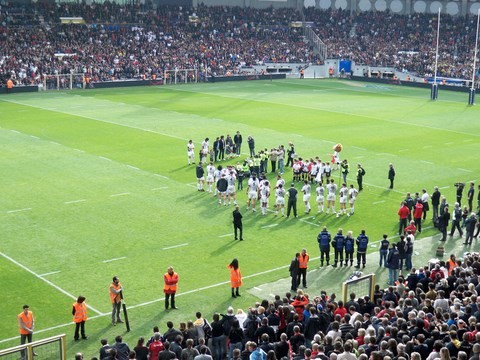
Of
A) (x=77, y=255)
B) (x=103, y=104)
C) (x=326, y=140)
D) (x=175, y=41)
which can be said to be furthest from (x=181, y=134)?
(x=175, y=41)

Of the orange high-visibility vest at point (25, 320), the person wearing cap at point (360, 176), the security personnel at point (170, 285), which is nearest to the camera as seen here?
the orange high-visibility vest at point (25, 320)

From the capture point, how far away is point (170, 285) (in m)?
20.1

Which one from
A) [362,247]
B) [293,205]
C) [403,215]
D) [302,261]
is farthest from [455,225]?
[302,261]

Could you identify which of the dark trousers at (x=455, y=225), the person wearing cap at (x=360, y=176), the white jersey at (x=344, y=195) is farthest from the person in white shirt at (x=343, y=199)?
the dark trousers at (x=455, y=225)

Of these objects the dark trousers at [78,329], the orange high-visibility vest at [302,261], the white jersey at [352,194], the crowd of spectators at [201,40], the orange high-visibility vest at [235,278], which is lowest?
the dark trousers at [78,329]

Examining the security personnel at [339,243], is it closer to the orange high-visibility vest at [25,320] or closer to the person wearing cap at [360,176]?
the person wearing cap at [360,176]

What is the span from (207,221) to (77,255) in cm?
587

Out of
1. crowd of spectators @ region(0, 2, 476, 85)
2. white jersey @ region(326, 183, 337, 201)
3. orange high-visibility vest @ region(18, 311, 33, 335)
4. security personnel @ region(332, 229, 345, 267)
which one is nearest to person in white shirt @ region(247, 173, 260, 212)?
white jersey @ region(326, 183, 337, 201)

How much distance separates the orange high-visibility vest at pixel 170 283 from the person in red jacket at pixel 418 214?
11506 millimetres

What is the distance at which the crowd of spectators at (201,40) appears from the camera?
73125 millimetres

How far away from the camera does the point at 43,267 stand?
23.2 metres

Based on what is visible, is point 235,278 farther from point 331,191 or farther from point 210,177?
point 210,177

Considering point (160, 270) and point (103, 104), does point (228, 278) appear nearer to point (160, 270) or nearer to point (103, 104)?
point (160, 270)

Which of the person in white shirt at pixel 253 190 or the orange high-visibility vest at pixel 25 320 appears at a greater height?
the person in white shirt at pixel 253 190
